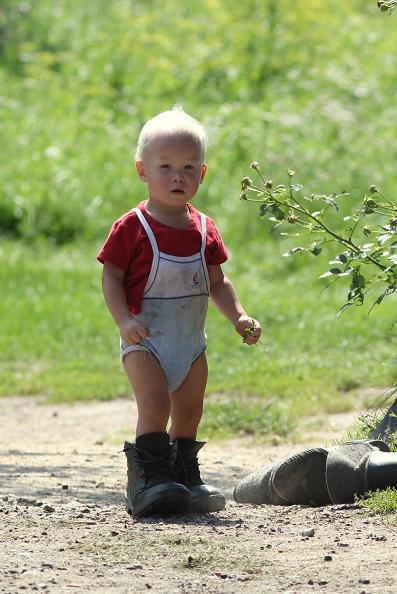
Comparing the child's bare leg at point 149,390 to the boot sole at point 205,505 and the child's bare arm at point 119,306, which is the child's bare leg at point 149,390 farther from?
the boot sole at point 205,505

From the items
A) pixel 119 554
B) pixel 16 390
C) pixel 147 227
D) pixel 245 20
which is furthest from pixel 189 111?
pixel 119 554

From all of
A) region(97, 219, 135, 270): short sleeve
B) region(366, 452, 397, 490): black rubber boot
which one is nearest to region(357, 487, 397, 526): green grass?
region(366, 452, 397, 490): black rubber boot

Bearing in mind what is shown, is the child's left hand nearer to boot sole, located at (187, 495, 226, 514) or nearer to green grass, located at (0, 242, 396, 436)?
A: boot sole, located at (187, 495, 226, 514)

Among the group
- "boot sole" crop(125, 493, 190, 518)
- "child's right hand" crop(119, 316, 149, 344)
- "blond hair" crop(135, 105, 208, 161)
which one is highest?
"blond hair" crop(135, 105, 208, 161)

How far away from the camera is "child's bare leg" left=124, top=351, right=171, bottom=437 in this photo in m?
4.46

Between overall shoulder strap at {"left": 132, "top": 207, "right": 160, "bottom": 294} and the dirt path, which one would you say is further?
overall shoulder strap at {"left": 132, "top": 207, "right": 160, "bottom": 294}

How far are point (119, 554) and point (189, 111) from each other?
11166 mm

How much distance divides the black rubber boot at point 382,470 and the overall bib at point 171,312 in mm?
766

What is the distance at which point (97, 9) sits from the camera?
19984 mm

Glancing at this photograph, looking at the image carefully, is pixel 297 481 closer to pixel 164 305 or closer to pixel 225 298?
pixel 225 298

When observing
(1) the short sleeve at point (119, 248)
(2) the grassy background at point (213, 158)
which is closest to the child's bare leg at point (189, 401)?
(1) the short sleeve at point (119, 248)

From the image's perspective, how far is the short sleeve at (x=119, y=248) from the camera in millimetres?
4516

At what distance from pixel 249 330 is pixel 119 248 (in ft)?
1.87

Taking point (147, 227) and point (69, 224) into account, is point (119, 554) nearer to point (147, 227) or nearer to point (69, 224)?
point (147, 227)
